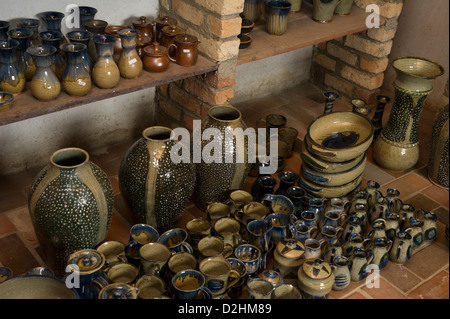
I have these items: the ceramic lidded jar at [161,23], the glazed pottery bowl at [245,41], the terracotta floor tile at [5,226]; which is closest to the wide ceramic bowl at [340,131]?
the glazed pottery bowl at [245,41]

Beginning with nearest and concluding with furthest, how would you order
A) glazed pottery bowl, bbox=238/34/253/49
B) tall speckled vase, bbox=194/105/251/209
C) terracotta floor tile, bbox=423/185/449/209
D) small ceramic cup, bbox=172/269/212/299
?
small ceramic cup, bbox=172/269/212/299 → tall speckled vase, bbox=194/105/251/209 → glazed pottery bowl, bbox=238/34/253/49 → terracotta floor tile, bbox=423/185/449/209

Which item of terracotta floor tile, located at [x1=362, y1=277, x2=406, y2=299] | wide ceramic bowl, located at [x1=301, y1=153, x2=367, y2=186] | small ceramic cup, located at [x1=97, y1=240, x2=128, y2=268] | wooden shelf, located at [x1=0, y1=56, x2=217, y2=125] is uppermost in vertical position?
wooden shelf, located at [x1=0, y1=56, x2=217, y2=125]

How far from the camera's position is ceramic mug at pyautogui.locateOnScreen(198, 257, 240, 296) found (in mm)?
2254

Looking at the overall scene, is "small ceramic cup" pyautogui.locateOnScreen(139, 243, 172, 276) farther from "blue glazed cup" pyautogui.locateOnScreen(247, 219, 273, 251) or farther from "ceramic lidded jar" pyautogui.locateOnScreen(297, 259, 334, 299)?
"ceramic lidded jar" pyautogui.locateOnScreen(297, 259, 334, 299)

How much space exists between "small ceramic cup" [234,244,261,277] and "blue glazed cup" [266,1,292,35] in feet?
4.75

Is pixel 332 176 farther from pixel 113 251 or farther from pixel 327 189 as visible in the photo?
pixel 113 251

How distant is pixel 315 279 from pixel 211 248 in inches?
19.2

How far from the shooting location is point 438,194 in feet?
10.8

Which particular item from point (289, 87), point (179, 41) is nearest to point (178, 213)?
point (179, 41)

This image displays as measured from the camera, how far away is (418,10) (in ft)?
13.2

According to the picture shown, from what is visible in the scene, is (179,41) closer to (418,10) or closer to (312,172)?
(312,172)

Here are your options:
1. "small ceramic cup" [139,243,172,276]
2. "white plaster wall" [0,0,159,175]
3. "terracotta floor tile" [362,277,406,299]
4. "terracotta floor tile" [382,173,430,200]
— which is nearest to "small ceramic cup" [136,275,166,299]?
"small ceramic cup" [139,243,172,276]

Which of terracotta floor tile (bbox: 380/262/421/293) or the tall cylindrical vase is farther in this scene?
the tall cylindrical vase

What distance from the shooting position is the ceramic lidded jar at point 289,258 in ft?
8.05
